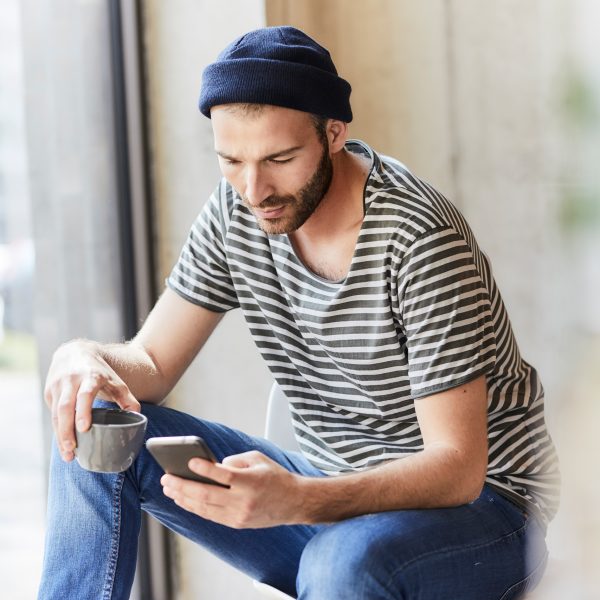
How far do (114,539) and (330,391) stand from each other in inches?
15.6

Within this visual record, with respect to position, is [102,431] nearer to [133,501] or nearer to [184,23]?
[133,501]

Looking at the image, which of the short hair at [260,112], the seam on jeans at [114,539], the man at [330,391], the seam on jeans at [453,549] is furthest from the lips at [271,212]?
the seam on jeans at [453,549]

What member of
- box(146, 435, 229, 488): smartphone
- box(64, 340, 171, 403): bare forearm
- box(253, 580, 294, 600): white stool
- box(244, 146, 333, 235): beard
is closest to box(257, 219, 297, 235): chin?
box(244, 146, 333, 235): beard

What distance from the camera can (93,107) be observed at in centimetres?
215

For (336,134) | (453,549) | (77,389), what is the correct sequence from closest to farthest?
1. (453,549)
2. (77,389)
3. (336,134)

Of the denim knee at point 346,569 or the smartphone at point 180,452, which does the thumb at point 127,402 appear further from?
the denim knee at point 346,569

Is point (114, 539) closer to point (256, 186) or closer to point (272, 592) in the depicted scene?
point (272, 592)

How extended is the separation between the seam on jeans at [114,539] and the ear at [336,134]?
57cm

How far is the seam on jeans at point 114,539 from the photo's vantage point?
4.61ft

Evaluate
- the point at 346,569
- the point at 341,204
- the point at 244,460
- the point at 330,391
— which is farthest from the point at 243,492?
the point at 341,204

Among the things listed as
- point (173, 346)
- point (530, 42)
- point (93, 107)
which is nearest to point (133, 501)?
point (173, 346)

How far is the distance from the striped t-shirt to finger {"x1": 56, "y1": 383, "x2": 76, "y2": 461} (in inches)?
14.5

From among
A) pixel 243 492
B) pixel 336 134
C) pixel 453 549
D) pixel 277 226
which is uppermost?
pixel 336 134

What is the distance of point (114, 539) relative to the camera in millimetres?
1410
